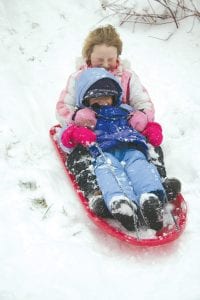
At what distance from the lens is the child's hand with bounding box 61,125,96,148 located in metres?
3.87

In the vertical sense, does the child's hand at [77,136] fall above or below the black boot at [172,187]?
above

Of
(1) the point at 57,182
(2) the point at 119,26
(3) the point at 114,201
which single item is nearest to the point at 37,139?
(1) the point at 57,182

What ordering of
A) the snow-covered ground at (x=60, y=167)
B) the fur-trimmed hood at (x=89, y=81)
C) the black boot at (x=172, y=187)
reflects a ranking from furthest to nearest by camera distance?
1. the fur-trimmed hood at (x=89, y=81)
2. the black boot at (x=172, y=187)
3. the snow-covered ground at (x=60, y=167)

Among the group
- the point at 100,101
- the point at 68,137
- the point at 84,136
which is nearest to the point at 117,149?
the point at 84,136

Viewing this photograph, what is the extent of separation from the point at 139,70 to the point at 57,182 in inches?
101

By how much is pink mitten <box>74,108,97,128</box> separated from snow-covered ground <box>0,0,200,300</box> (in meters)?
0.47

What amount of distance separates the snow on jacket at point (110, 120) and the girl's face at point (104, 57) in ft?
1.05

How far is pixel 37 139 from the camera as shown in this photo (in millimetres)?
4531

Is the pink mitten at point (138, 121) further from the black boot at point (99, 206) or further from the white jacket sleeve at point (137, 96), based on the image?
the black boot at point (99, 206)

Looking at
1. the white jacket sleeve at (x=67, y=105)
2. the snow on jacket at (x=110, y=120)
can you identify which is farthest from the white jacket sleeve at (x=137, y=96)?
the white jacket sleeve at (x=67, y=105)

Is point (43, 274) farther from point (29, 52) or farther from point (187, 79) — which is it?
Answer: point (29, 52)

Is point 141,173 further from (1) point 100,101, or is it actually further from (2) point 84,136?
(1) point 100,101

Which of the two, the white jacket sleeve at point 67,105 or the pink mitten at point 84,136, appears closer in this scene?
the pink mitten at point 84,136

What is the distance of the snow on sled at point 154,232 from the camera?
10.6 feet
